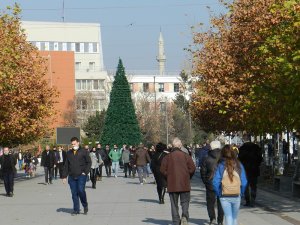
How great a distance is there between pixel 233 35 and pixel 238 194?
23.2 metres

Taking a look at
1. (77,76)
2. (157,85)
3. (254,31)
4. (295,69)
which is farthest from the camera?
(157,85)

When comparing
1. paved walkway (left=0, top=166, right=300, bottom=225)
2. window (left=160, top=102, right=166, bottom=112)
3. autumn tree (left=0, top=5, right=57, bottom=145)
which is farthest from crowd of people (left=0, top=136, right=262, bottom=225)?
window (left=160, top=102, right=166, bottom=112)

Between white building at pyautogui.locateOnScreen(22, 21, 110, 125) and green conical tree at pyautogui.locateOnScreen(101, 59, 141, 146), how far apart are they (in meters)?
24.7

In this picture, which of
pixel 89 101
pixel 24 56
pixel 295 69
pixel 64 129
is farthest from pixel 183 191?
pixel 89 101

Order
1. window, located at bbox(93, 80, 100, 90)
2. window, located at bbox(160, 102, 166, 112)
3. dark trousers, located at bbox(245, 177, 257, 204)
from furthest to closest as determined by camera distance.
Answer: window, located at bbox(93, 80, 100, 90) < window, located at bbox(160, 102, 166, 112) < dark trousers, located at bbox(245, 177, 257, 204)

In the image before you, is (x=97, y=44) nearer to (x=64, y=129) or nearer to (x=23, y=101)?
(x=64, y=129)

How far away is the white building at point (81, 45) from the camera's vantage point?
12231 cm

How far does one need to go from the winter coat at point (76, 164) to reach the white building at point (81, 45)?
97.5m

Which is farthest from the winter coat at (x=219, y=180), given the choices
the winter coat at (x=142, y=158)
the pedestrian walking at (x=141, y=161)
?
the winter coat at (x=142, y=158)

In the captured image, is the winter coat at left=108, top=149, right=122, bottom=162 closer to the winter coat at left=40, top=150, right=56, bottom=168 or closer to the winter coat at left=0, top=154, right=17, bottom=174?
the winter coat at left=40, top=150, right=56, bottom=168

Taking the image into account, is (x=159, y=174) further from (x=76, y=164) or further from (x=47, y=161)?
Answer: (x=47, y=161)

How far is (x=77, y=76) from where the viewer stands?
402 ft

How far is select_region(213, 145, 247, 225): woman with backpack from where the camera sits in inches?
519

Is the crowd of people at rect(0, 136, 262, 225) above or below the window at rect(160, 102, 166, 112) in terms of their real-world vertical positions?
below
